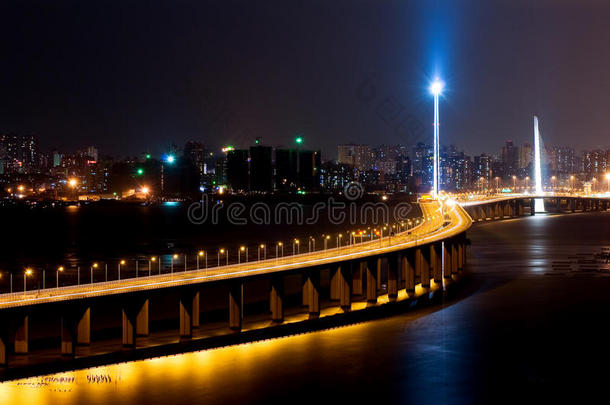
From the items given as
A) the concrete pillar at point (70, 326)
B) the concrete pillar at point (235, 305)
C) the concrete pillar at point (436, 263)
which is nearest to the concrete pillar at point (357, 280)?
the concrete pillar at point (436, 263)

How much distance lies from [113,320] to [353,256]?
10546mm

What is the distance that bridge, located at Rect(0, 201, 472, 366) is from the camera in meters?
23.7

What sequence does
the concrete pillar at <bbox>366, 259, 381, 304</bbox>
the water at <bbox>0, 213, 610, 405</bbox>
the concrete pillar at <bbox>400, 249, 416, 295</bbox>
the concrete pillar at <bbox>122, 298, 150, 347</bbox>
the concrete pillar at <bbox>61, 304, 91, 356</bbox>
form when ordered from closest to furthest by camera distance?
the water at <bbox>0, 213, 610, 405</bbox> → the concrete pillar at <bbox>61, 304, 91, 356</bbox> → the concrete pillar at <bbox>122, 298, 150, 347</bbox> → the concrete pillar at <bbox>366, 259, 381, 304</bbox> → the concrete pillar at <bbox>400, 249, 416, 295</bbox>

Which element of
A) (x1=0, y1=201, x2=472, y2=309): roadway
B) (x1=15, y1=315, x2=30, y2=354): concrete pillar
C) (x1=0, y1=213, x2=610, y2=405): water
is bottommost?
(x1=0, y1=213, x2=610, y2=405): water

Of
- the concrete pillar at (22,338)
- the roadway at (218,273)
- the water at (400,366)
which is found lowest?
the water at (400,366)

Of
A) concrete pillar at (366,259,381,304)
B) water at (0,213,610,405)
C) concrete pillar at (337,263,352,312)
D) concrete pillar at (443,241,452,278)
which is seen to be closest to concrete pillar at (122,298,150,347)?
water at (0,213,610,405)

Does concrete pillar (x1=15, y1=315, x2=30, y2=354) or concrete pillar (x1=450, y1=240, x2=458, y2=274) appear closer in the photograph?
concrete pillar (x1=15, y1=315, x2=30, y2=354)

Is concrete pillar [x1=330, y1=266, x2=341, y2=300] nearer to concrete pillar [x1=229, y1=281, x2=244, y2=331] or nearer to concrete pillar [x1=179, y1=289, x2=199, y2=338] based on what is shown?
concrete pillar [x1=229, y1=281, x2=244, y2=331]

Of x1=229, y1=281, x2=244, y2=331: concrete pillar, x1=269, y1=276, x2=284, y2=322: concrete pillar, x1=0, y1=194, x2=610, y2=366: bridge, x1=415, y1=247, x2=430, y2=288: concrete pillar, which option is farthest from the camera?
x1=415, y1=247, x2=430, y2=288: concrete pillar

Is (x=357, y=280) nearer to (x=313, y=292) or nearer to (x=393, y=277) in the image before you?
(x=393, y=277)

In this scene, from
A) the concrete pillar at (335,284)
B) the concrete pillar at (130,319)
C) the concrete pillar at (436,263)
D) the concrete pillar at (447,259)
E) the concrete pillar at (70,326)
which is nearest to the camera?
the concrete pillar at (70,326)

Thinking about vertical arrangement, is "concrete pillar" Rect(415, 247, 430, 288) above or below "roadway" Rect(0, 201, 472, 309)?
below

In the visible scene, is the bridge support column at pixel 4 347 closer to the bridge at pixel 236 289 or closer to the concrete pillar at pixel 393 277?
the bridge at pixel 236 289

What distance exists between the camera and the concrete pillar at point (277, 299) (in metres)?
29.8
